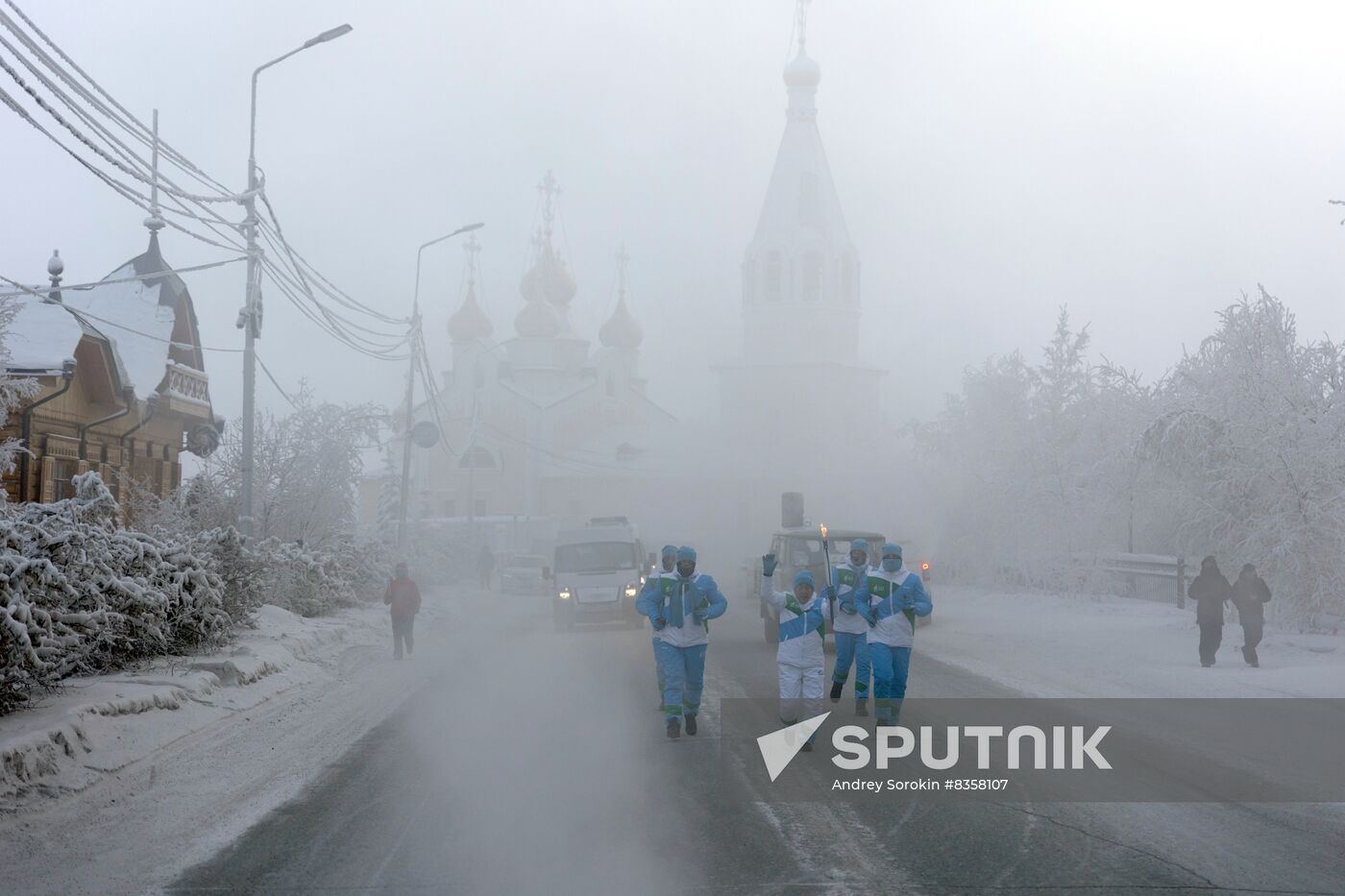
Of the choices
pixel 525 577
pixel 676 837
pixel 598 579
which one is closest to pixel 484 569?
pixel 525 577

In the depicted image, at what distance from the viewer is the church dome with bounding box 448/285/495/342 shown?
98.1 m

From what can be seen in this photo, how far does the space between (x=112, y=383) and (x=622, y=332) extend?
2767 inches

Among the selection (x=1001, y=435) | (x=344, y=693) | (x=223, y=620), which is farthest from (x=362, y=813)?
(x=1001, y=435)

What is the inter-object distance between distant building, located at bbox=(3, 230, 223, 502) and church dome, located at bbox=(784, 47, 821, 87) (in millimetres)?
55059

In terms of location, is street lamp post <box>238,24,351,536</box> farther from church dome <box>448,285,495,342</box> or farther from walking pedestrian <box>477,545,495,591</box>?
church dome <box>448,285,495,342</box>

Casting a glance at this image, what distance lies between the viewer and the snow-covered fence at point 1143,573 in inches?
1051

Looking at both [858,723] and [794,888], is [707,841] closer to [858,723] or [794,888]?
[794,888]

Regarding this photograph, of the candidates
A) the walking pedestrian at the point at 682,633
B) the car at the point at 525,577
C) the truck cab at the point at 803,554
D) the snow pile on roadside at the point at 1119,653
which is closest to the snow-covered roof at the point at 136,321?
the truck cab at the point at 803,554

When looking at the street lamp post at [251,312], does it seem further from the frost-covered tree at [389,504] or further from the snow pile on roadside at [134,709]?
the frost-covered tree at [389,504]

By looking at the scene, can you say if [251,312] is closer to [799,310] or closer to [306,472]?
[306,472]

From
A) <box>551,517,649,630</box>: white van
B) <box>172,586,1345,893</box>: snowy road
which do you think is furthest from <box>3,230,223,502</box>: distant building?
<box>172,586,1345,893</box>: snowy road

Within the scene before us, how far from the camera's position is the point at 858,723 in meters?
12.4

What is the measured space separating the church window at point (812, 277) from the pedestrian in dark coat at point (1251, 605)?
63.8 metres

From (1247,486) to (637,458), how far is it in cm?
6715
